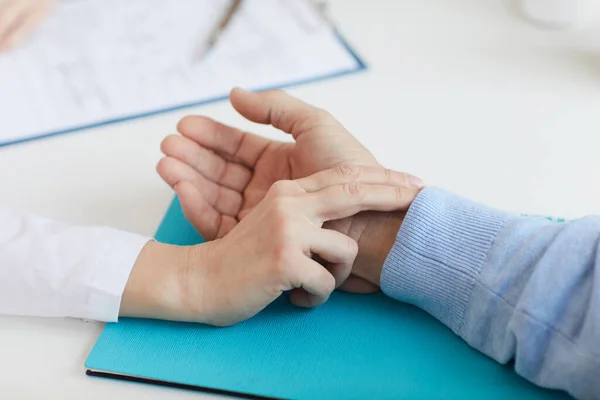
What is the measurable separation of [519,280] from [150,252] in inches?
13.9

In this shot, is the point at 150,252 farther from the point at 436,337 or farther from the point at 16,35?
the point at 16,35

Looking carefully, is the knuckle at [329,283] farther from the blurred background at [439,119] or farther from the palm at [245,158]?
the blurred background at [439,119]

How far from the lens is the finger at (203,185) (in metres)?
0.70

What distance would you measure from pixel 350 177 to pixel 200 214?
7.1 inches

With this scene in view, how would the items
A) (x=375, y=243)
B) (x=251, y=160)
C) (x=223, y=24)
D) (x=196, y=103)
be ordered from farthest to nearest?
(x=223, y=24)
(x=196, y=103)
(x=251, y=160)
(x=375, y=243)

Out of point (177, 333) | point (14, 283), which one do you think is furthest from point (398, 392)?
point (14, 283)

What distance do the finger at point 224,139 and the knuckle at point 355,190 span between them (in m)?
0.18

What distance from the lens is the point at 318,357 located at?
0.55m

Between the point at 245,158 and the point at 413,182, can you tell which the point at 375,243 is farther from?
the point at 245,158

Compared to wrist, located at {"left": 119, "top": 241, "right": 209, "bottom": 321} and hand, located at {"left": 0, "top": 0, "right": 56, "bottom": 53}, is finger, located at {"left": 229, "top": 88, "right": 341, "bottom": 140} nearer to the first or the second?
wrist, located at {"left": 119, "top": 241, "right": 209, "bottom": 321}

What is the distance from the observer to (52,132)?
2.69 feet

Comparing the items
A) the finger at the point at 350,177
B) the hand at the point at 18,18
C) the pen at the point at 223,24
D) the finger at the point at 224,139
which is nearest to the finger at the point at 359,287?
the finger at the point at 350,177

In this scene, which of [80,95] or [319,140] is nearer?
[319,140]

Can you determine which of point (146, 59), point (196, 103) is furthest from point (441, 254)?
point (146, 59)
